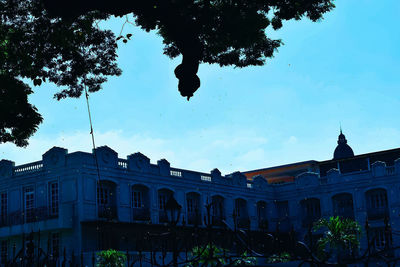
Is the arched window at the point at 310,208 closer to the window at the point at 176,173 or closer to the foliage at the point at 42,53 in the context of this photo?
the window at the point at 176,173

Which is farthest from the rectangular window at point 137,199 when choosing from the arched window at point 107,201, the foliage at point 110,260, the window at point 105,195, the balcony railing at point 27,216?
the foliage at point 110,260

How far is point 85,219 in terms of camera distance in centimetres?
3297

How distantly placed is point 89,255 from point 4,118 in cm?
1791

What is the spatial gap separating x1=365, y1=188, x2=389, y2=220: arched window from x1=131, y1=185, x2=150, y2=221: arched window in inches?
679

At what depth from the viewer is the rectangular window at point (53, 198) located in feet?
113

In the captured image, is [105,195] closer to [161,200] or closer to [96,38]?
[161,200]

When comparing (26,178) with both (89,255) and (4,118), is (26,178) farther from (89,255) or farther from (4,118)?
(4,118)

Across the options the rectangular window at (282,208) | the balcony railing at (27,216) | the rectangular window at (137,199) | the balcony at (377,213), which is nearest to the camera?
the balcony railing at (27,216)

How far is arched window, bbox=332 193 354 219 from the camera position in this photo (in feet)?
150

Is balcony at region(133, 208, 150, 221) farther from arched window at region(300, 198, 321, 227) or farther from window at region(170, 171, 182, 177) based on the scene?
arched window at region(300, 198, 321, 227)

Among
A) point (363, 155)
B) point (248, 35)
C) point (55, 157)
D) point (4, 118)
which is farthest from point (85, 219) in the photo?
point (363, 155)

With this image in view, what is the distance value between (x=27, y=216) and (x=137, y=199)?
6.94 metres

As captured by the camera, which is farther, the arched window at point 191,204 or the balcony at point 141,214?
the arched window at point 191,204

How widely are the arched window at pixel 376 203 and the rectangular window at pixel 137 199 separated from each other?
57.6 ft
